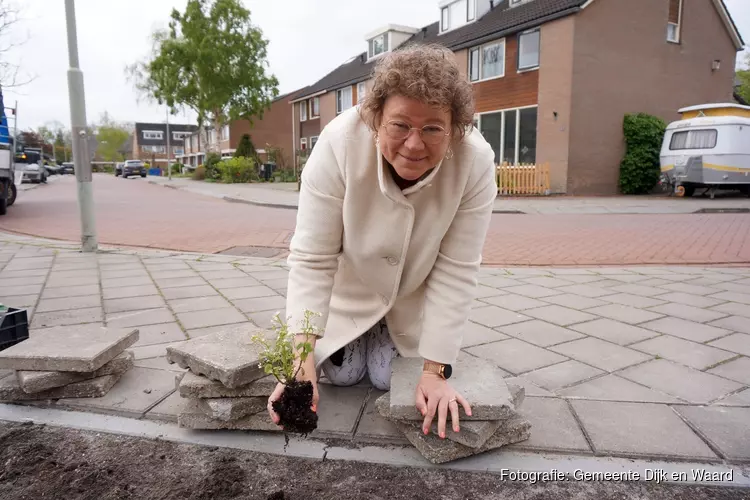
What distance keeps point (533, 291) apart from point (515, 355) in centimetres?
168

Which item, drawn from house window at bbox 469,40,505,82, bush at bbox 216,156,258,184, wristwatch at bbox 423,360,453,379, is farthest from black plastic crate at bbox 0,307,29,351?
bush at bbox 216,156,258,184

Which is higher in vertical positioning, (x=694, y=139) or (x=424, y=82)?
(x=694, y=139)

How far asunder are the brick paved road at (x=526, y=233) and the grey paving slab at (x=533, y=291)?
4.15 feet

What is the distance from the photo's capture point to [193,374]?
2.17 m

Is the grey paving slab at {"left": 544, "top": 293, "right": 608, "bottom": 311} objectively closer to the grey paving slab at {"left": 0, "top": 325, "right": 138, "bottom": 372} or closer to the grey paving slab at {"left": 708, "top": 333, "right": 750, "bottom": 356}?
the grey paving slab at {"left": 708, "top": 333, "right": 750, "bottom": 356}

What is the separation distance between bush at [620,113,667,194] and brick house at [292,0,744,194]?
28 cm

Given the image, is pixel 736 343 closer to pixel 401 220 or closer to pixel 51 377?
pixel 401 220

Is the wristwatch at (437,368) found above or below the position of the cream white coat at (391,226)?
below

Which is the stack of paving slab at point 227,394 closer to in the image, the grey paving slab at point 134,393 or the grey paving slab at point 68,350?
the grey paving slab at point 134,393

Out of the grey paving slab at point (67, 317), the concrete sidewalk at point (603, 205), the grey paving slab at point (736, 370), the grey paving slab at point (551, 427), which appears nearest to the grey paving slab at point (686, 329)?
the grey paving slab at point (736, 370)

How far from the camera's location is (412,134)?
66.7 inches

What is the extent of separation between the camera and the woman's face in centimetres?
166

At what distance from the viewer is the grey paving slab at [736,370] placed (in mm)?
2631

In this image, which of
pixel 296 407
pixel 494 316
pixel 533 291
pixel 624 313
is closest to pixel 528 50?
pixel 533 291
